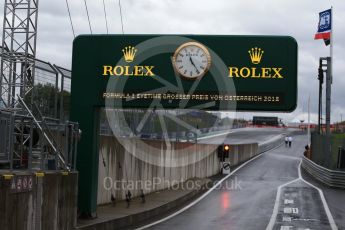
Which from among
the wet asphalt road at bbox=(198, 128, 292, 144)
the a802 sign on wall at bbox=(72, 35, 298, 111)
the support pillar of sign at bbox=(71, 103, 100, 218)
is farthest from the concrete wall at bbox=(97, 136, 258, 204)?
the wet asphalt road at bbox=(198, 128, 292, 144)

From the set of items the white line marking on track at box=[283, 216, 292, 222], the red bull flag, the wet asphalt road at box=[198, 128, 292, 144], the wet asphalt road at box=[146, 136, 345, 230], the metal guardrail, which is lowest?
the wet asphalt road at box=[146, 136, 345, 230]

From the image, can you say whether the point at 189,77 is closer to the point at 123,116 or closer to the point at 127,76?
the point at 127,76

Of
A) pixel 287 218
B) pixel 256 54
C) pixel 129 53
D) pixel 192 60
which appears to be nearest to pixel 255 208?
pixel 287 218

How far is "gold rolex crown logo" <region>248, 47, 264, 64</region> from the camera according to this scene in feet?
54.7

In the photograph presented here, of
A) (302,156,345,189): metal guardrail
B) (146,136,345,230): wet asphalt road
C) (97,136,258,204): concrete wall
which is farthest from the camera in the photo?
(302,156,345,189): metal guardrail

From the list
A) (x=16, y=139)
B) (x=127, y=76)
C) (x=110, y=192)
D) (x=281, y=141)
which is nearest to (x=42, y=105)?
(x=16, y=139)

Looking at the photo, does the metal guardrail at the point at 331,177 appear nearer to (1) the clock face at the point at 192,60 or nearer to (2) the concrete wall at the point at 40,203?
(1) the clock face at the point at 192,60

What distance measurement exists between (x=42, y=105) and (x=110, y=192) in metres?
6.95

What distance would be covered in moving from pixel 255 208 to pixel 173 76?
26.8 feet

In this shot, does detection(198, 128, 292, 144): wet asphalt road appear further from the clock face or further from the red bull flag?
the clock face

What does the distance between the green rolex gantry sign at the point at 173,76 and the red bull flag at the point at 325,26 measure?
32.6 metres

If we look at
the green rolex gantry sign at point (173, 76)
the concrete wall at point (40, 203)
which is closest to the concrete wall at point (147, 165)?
the green rolex gantry sign at point (173, 76)

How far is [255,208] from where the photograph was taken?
22797 millimetres

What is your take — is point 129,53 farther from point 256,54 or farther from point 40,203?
point 40,203
